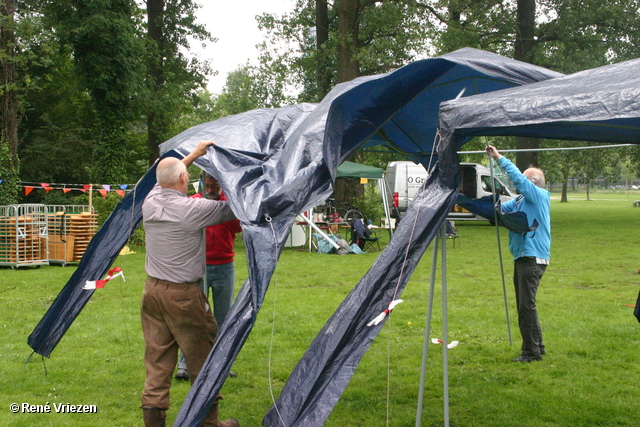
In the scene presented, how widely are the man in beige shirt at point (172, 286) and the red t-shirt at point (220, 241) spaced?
4.00 ft

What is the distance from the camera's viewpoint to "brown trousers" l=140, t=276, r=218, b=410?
12.8 feet

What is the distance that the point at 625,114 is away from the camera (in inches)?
122

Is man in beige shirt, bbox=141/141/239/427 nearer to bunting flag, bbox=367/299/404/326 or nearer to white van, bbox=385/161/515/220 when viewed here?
bunting flag, bbox=367/299/404/326

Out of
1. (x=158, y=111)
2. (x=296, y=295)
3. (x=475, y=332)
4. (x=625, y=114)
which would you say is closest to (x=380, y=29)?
(x=158, y=111)

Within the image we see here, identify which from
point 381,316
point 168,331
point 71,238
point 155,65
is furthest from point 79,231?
point 155,65

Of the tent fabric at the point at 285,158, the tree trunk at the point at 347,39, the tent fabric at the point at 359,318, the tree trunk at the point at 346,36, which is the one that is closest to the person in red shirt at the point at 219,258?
the tent fabric at the point at 285,158

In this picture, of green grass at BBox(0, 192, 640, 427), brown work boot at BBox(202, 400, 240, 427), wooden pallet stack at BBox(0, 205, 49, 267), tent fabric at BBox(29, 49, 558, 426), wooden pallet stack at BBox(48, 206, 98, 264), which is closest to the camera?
tent fabric at BBox(29, 49, 558, 426)

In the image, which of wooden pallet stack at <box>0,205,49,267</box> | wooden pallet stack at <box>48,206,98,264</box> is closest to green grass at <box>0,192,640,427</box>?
wooden pallet stack at <box>0,205,49,267</box>

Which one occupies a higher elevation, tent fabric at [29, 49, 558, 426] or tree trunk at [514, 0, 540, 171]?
tree trunk at [514, 0, 540, 171]

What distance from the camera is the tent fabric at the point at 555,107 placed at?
3174mm

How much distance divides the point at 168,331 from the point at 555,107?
275cm

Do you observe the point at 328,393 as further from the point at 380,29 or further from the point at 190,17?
the point at 190,17

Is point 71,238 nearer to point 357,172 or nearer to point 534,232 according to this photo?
point 357,172

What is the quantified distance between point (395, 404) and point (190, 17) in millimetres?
23410
